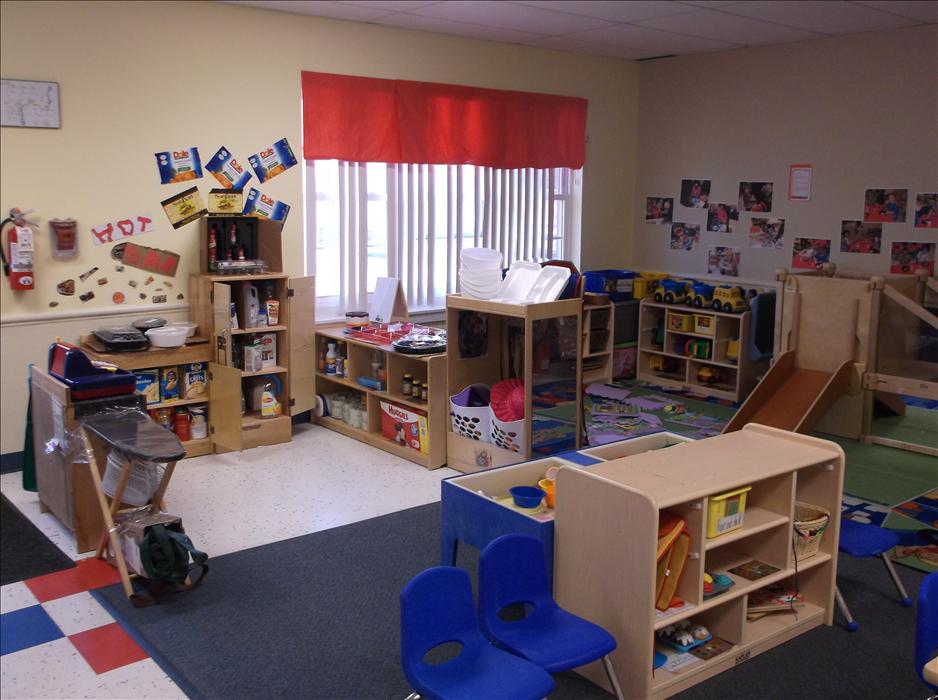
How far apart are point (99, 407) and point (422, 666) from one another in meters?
2.45

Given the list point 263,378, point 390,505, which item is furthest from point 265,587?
point 263,378

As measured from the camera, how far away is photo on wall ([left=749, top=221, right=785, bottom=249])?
299 inches

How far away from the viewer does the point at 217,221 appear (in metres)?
5.90

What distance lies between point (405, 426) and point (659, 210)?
3921 millimetres

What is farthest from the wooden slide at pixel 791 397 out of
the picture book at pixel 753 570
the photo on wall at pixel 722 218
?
the picture book at pixel 753 570

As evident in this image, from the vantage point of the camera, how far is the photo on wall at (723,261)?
7926 millimetres

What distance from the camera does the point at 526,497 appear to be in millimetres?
3568

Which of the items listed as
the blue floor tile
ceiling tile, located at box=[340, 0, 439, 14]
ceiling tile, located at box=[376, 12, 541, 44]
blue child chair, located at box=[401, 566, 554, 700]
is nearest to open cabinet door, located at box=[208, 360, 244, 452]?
the blue floor tile

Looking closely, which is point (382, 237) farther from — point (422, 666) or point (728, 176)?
point (422, 666)

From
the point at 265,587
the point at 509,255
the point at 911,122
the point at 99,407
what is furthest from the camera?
the point at 509,255

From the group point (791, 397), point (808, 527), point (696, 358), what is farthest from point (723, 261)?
point (808, 527)

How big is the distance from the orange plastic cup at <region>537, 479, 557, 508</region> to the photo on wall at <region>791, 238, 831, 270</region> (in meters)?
4.51

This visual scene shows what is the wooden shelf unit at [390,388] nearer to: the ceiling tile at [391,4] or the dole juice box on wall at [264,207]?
the dole juice box on wall at [264,207]

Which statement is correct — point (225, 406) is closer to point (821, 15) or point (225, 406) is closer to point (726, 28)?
point (726, 28)
